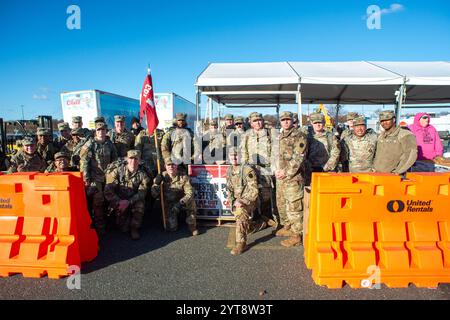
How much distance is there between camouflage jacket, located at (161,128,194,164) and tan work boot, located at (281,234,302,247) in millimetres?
2729

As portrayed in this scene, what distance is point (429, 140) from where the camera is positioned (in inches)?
226

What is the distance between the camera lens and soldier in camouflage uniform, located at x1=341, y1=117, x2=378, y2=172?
4414 millimetres

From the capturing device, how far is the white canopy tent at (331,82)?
21.2ft

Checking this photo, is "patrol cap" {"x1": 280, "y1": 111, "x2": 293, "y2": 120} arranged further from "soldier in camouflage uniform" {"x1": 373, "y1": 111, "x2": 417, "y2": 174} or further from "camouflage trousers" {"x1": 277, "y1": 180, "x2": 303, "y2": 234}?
"soldier in camouflage uniform" {"x1": 373, "y1": 111, "x2": 417, "y2": 174}

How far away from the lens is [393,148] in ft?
13.4

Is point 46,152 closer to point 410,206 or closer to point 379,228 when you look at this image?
point 379,228

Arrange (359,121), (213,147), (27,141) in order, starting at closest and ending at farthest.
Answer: (359,121) < (27,141) < (213,147)

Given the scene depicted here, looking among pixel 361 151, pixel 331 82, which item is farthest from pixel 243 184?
pixel 331 82

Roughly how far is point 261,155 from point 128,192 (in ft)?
8.95

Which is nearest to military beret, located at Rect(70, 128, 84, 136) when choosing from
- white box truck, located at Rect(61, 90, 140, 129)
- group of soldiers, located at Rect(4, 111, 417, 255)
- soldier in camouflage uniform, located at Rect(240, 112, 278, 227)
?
group of soldiers, located at Rect(4, 111, 417, 255)

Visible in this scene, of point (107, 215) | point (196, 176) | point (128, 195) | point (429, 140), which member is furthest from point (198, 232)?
point (429, 140)

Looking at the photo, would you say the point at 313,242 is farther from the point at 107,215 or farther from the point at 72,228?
the point at 107,215

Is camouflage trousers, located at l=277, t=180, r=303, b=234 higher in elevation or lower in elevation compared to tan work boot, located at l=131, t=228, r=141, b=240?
higher
